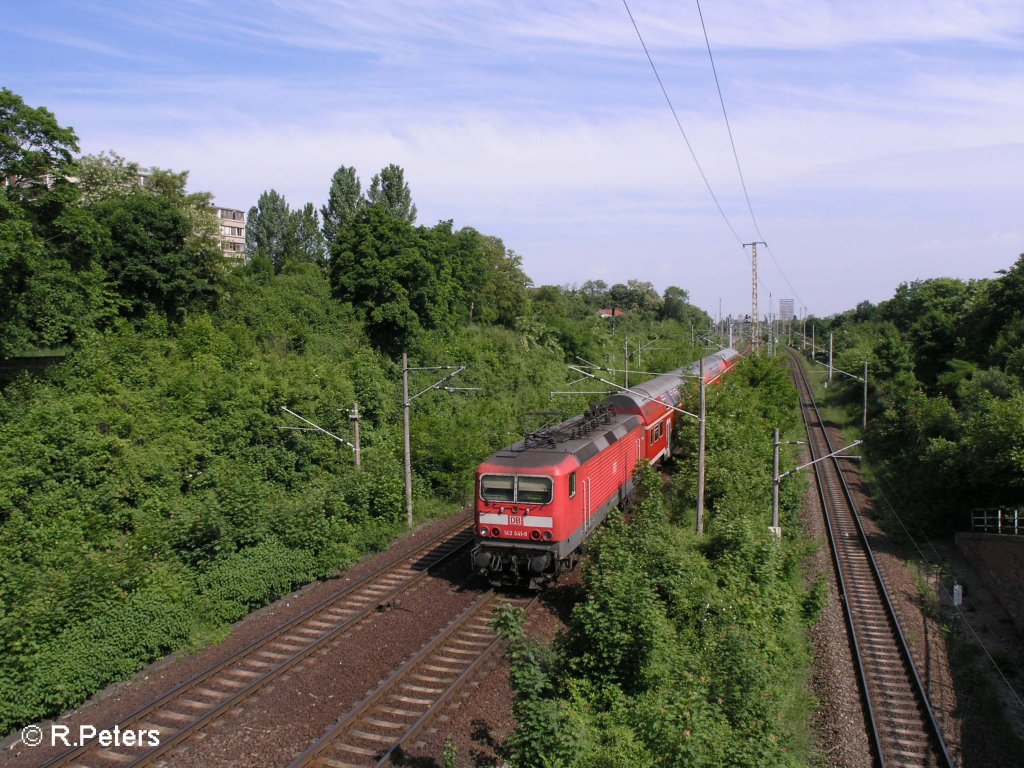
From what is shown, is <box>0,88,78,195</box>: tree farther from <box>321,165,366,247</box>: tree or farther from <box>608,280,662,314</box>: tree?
<box>608,280,662,314</box>: tree

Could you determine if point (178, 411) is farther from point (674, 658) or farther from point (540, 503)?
point (674, 658)

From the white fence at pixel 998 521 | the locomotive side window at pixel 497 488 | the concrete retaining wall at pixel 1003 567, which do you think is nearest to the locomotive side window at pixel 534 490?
the locomotive side window at pixel 497 488

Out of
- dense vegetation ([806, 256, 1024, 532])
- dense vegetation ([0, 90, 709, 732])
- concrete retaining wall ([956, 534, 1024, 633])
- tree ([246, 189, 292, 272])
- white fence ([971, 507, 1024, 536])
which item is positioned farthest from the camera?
tree ([246, 189, 292, 272])

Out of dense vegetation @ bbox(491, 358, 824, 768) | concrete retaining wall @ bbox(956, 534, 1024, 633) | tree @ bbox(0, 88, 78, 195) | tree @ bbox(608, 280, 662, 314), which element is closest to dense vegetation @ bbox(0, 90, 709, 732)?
tree @ bbox(0, 88, 78, 195)

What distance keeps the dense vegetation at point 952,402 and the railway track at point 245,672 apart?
60.6 feet

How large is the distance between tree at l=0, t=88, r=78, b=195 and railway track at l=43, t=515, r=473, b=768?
15.6 m

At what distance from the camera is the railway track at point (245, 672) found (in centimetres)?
1073

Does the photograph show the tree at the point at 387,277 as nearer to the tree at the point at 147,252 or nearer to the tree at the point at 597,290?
the tree at the point at 147,252

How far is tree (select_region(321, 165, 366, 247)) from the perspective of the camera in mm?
50906

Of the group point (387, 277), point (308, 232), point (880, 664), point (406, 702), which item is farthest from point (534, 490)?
point (308, 232)

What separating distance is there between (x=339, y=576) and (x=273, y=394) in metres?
9.88

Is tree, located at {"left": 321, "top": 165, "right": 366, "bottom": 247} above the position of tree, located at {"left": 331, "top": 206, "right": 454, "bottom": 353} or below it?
above

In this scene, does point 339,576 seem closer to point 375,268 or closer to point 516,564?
point 516,564

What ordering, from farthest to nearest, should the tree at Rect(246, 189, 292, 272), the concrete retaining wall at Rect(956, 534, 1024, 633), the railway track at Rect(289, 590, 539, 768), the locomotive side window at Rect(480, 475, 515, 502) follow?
the tree at Rect(246, 189, 292, 272) < the concrete retaining wall at Rect(956, 534, 1024, 633) < the locomotive side window at Rect(480, 475, 515, 502) < the railway track at Rect(289, 590, 539, 768)
